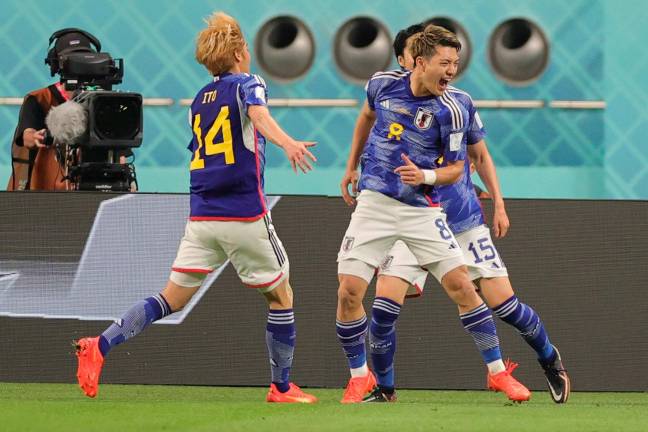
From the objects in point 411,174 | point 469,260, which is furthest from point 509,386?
point 411,174

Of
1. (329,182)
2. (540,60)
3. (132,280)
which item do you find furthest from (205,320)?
(540,60)

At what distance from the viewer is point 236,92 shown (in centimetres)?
674

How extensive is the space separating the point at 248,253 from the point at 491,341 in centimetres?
130

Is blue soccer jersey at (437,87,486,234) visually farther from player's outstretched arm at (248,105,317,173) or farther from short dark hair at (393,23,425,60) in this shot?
player's outstretched arm at (248,105,317,173)

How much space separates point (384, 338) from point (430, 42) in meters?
1.48

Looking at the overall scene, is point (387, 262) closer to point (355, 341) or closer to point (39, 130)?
point (355, 341)

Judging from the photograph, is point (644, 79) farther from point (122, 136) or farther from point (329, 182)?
point (122, 136)

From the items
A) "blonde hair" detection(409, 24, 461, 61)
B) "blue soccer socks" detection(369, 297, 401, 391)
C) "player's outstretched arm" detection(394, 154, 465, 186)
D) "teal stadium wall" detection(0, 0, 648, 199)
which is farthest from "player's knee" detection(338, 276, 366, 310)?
"teal stadium wall" detection(0, 0, 648, 199)

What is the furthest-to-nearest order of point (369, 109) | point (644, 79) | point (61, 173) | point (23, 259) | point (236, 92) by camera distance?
point (644, 79) < point (61, 173) < point (23, 259) < point (369, 109) < point (236, 92)

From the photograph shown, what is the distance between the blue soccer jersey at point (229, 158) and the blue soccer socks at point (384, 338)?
0.86m

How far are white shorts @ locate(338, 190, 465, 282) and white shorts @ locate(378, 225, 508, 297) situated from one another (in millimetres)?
344

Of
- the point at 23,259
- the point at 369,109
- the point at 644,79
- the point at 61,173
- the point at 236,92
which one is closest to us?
the point at 236,92

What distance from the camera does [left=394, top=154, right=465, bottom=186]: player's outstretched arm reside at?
22.0 ft

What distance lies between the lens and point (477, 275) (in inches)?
290
